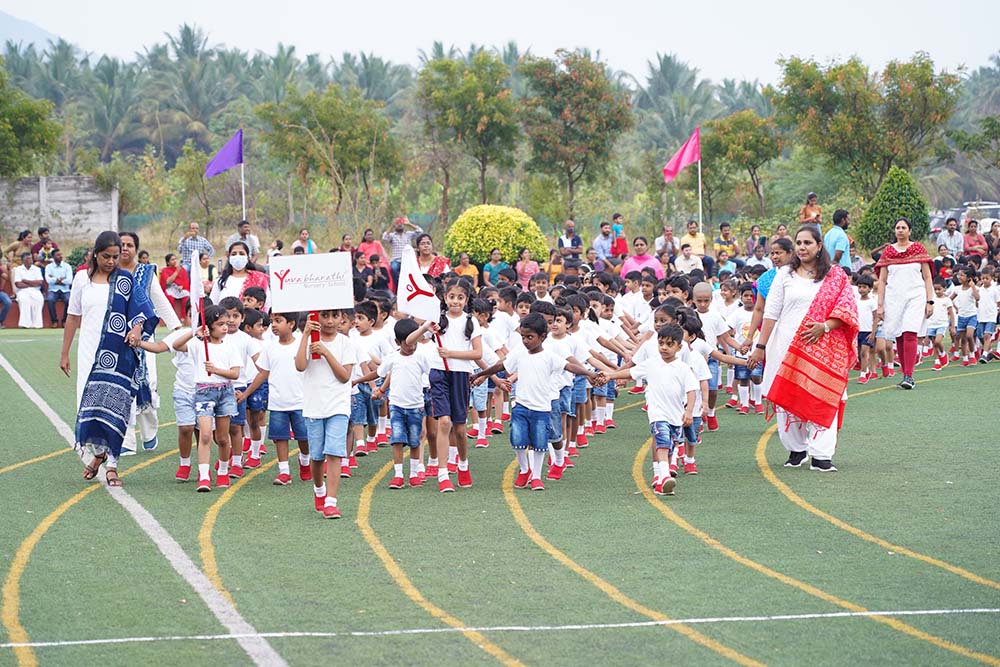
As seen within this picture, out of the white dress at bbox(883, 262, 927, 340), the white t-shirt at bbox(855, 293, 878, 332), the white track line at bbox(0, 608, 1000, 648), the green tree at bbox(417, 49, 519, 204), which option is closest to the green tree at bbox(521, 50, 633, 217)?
the green tree at bbox(417, 49, 519, 204)

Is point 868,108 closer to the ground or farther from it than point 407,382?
farther from it

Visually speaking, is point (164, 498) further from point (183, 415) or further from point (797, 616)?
point (797, 616)

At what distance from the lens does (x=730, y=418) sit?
16188 millimetres

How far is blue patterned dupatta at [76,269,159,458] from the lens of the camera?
11.6 metres

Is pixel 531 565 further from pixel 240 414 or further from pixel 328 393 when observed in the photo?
pixel 240 414

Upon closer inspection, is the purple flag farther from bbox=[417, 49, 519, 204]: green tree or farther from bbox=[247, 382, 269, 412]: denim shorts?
bbox=[247, 382, 269, 412]: denim shorts

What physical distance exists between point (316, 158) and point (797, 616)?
3399 centimetres

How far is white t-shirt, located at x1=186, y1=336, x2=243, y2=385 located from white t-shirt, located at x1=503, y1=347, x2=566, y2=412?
2236 mm

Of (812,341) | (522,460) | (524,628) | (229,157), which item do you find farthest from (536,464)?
(229,157)

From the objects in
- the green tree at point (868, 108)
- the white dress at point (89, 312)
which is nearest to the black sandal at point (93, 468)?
the white dress at point (89, 312)

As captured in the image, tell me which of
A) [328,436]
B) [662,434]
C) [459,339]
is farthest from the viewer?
[459,339]

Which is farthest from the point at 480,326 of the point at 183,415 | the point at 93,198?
the point at 93,198

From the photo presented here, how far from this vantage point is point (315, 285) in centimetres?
1022

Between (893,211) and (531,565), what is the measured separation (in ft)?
71.2
